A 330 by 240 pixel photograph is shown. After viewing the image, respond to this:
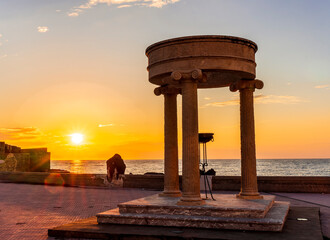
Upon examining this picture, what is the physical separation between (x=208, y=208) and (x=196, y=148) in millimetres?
1761

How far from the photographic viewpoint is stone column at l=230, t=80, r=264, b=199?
12.8m

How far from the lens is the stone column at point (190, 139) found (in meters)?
11.1

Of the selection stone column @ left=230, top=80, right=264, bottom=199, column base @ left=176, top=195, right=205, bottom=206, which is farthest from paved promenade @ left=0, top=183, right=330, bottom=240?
A: column base @ left=176, top=195, right=205, bottom=206

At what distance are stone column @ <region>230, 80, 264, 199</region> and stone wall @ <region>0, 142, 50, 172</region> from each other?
35337mm

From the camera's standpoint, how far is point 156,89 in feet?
45.0

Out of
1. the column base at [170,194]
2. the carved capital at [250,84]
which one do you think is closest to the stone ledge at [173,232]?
the column base at [170,194]

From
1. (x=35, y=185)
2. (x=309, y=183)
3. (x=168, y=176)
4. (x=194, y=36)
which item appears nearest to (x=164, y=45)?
(x=194, y=36)

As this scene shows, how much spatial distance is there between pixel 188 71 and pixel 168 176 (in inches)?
162

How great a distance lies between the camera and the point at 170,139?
44.2 feet

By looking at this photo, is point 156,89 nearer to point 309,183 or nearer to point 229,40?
point 229,40

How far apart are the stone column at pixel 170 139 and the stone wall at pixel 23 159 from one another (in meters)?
33.4

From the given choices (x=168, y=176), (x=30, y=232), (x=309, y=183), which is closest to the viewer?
(x=30, y=232)

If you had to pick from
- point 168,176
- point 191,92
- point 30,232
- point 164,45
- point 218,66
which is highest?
point 164,45

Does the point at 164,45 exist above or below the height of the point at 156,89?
above
